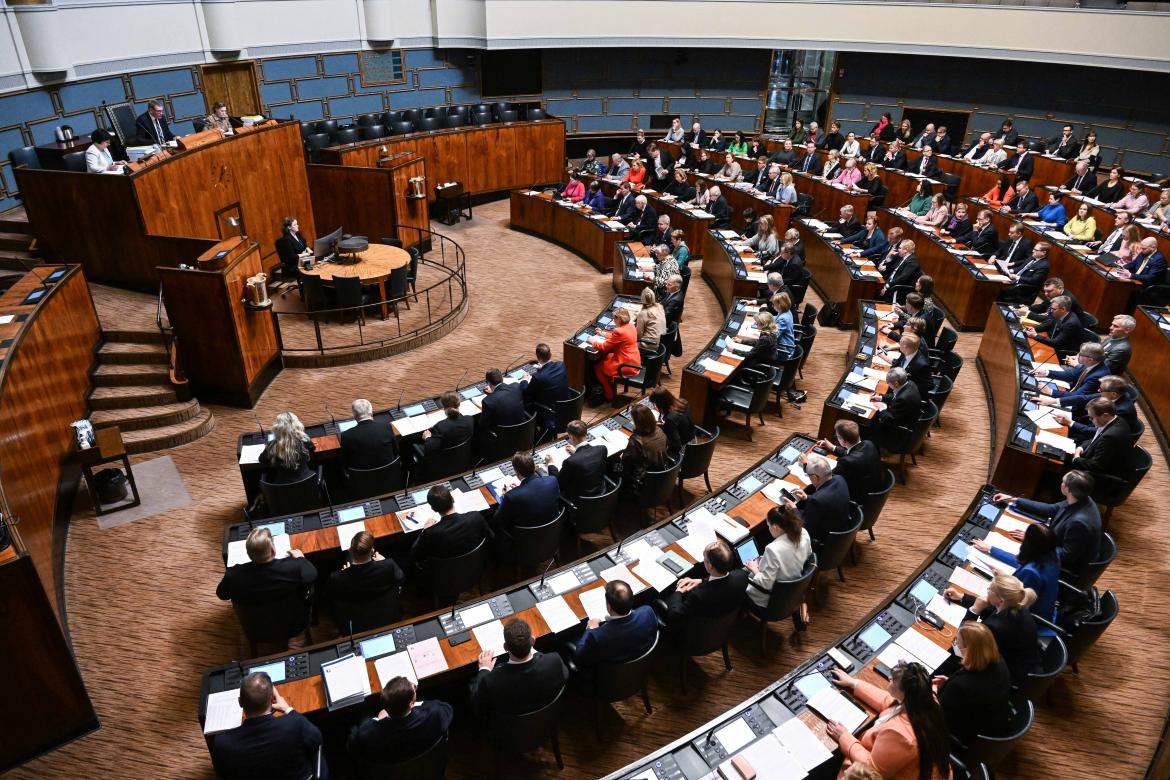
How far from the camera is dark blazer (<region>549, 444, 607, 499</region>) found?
644cm

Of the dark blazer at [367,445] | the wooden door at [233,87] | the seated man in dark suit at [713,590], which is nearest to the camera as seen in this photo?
the seated man in dark suit at [713,590]

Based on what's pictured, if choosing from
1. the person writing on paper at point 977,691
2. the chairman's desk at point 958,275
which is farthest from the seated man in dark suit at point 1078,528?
the chairman's desk at point 958,275

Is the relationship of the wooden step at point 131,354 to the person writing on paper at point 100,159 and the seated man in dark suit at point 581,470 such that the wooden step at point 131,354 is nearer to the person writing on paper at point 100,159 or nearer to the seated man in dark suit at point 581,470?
the person writing on paper at point 100,159

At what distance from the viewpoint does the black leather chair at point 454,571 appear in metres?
5.77

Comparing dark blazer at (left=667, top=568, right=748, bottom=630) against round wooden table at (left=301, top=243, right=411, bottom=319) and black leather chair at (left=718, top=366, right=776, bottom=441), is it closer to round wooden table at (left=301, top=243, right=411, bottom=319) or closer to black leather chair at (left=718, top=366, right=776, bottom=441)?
black leather chair at (left=718, top=366, right=776, bottom=441)

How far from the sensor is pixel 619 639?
4.80 metres

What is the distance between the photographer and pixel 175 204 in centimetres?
1084

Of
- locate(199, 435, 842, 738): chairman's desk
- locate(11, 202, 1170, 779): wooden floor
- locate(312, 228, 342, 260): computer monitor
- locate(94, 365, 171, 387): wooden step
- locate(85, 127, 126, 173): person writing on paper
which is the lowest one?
locate(11, 202, 1170, 779): wooden floor

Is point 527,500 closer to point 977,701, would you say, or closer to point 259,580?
point 259,580

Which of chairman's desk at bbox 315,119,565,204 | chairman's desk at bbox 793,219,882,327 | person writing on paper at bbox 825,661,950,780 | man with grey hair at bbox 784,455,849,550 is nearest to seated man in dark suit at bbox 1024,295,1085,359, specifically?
chairman's desk at bbox 793,219,882,327

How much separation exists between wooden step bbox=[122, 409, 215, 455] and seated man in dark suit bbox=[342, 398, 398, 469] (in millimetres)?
3054

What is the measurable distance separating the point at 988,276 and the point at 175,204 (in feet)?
40.5

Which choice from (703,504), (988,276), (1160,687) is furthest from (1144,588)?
(988,276)

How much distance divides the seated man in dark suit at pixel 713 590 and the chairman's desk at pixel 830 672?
25.8 inches
